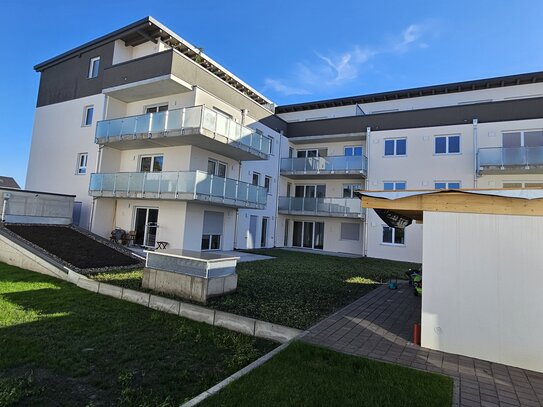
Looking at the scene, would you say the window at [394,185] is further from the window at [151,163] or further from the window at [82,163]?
the window at [82,163]

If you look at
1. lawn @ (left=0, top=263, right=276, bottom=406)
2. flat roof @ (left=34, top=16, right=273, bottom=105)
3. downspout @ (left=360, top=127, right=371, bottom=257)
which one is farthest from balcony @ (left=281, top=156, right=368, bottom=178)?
lawn @ (left=0, top=263, right=276, bottom=406)

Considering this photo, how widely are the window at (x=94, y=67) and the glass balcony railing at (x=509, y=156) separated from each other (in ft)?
72.8

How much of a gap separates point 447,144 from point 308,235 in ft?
36.3

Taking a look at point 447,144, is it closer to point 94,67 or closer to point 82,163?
point 82,163

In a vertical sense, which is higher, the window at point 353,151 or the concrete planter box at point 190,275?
the window at point 353,151

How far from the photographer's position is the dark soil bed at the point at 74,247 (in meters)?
10.8

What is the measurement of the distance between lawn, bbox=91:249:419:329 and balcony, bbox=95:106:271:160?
6118mm

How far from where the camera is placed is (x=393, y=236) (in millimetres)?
20922

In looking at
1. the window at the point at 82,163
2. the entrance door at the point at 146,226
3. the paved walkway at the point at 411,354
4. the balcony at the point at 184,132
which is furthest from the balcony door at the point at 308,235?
the paved walkway at the point at 411,354

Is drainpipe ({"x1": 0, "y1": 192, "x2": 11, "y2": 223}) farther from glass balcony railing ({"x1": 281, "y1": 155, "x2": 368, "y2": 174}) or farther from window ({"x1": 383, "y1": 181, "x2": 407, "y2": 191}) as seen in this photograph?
window ({"x1": 383, "y1": 181, "x2": 407, "y2": 191})

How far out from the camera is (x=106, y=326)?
583 cm

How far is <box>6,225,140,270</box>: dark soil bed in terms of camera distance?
1075 centimetres

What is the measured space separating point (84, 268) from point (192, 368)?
7.12 metres

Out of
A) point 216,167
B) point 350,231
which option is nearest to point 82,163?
point 216,167
